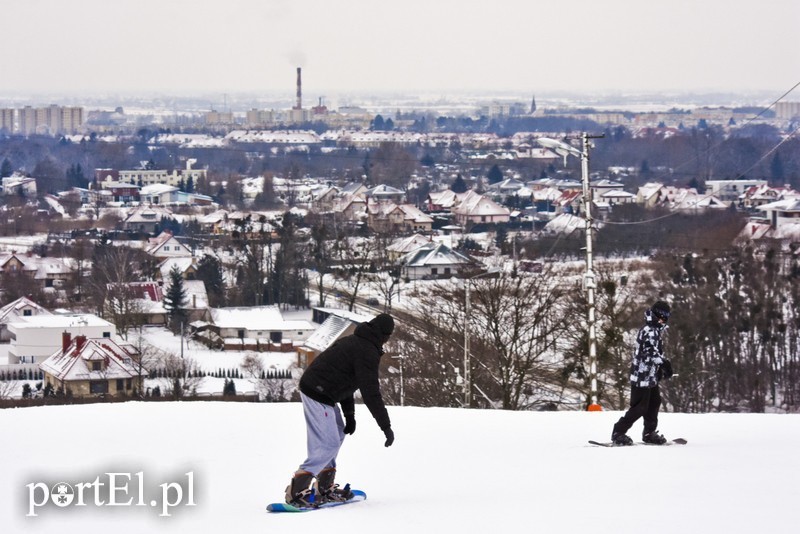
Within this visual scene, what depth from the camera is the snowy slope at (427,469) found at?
13.4 feet

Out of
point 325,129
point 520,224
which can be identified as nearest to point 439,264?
point 520,224

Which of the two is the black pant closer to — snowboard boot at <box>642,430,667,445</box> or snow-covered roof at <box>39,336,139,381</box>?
snowboard boot at <box>642,430,667,445</box>

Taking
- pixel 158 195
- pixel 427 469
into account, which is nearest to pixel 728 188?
pixel 158 195

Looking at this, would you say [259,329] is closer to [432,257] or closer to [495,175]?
[432,257]

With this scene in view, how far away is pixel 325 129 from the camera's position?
139250 mm

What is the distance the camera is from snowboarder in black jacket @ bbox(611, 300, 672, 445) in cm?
541

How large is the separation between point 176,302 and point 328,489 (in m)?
23.9

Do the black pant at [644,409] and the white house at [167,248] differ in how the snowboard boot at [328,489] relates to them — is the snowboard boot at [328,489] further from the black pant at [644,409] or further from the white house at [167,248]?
the white house at [167,248]

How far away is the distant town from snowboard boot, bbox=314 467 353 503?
6016 mm

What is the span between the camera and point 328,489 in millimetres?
4344

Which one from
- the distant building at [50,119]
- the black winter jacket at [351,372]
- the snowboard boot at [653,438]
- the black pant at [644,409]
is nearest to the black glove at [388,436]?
the black winter jacket at [351,372]

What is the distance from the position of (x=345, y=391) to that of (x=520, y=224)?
46.4m

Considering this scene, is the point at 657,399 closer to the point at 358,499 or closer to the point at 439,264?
the point at 358,499

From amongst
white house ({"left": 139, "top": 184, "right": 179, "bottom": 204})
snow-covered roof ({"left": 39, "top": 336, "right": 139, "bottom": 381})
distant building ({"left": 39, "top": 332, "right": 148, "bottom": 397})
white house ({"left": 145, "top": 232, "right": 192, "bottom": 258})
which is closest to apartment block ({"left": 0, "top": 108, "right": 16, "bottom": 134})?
white house ({"left": 139, "top": 184, "right": 179, "bottom": 204})
